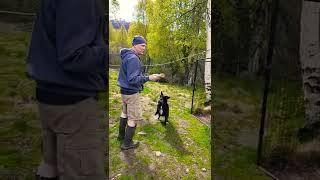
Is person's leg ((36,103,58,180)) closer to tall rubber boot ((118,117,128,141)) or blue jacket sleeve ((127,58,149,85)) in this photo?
tall rubber boot ((118,117,128,141))

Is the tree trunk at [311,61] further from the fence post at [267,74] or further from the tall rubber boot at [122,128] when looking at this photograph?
the tall rubber boot at [122,128]

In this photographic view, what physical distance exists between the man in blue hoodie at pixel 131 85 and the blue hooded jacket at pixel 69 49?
2.64 ft

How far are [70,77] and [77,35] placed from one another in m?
0.23

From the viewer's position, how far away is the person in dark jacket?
5.32 ft

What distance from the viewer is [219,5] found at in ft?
9.89

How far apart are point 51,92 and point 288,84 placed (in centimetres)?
235

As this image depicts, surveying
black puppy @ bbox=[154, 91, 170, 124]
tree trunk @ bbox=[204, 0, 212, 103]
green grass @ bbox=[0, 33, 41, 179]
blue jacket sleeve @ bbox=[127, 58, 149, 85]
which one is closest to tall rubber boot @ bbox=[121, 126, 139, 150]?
black puppy @ bbox=[154, 91, 170, 124]

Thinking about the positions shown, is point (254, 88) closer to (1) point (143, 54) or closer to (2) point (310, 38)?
(2) point (310, 38)

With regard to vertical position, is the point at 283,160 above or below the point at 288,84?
below

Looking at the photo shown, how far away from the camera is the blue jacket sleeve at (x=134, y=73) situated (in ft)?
8.69

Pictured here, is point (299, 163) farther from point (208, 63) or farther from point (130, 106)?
point (130, 106)

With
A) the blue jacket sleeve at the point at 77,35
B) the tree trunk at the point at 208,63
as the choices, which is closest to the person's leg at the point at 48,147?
the blue jacket sleeve at the point at 77,35

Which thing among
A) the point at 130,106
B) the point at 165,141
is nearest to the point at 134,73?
the point at 130,106

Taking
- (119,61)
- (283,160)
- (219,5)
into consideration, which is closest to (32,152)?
(119,61)
